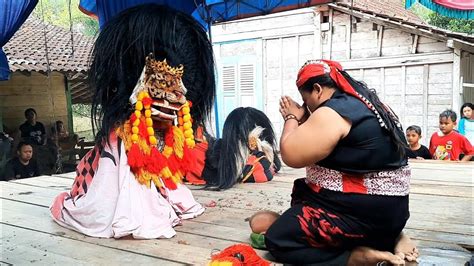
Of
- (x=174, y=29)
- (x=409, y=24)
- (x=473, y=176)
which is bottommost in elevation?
(x=473, y=176)

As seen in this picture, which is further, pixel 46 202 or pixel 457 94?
pixel 457 94

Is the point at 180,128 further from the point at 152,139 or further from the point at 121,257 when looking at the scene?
the point at 121,257

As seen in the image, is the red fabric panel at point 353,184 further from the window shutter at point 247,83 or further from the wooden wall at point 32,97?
the wooden wall at point 32,97

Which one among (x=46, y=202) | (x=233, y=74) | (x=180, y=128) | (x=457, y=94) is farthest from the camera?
(x=233, y=74)

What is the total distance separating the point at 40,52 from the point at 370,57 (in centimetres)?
602

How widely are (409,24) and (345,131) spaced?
573 centimetres

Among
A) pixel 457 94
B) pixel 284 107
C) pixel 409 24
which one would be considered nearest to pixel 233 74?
pixel 409 24

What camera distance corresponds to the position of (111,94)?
99.8 inches

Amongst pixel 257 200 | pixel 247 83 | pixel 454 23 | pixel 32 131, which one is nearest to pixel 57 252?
pixel 257 200

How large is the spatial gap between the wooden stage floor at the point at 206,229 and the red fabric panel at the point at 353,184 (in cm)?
48

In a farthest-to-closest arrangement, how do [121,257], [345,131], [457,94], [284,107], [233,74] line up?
[233,74], [457,94], [121,257], [284,107], [345,131]

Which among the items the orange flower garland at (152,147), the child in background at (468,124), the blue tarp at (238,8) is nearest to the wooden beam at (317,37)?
the blue tarp at (238,8)

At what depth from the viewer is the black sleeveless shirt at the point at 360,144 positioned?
5.45ft

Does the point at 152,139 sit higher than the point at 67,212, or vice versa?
the point at 152,139
